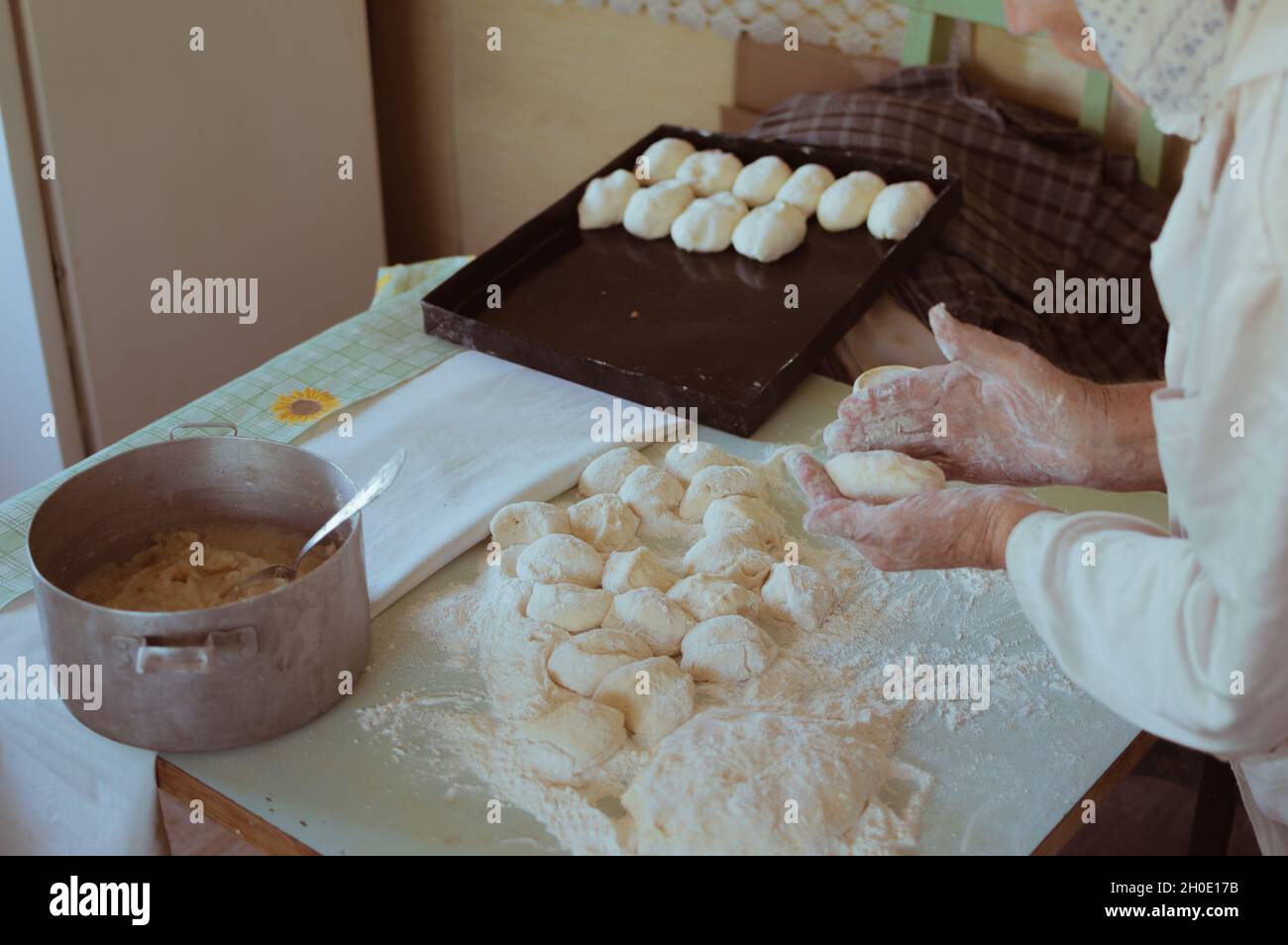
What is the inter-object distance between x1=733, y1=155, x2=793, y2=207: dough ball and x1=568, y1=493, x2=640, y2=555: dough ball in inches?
34.4

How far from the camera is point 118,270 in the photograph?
2.56 m

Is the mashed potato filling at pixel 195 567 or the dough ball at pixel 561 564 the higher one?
the mashed potato filling at pixel 195 567

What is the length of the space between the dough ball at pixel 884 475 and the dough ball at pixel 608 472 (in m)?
0.28

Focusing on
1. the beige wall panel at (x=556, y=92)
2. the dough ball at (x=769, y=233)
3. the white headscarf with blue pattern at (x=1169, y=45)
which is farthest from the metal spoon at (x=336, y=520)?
the beige wall panel at (x=556, y=92)

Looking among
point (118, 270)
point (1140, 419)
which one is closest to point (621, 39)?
point (118, 270)

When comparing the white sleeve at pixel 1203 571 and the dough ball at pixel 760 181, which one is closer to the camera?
the white sleeve at pixel 1203 571

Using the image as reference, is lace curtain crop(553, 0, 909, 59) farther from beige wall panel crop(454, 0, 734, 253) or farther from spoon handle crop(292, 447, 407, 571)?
spoon handle crop(292, 447, 407, 571)

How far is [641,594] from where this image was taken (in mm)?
1408

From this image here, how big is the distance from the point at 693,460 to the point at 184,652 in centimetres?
73

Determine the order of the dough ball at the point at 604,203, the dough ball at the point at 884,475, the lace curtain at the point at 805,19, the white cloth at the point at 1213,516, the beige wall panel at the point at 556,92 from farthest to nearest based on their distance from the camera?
the beige wall panel at the point at 556,92 → the lace curtain at the point at 805,19 → the dough ball at the point at 604,203 → the dough ball at the point at 884,475 → the white cloth at the point at 1213,516

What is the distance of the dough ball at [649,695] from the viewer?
1279 millimetres

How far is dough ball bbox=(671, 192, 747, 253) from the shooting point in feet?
7.07

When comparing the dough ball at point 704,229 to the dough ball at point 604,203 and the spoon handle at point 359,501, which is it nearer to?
the dough ball at point 604,203

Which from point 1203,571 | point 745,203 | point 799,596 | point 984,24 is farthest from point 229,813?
point 984,24
